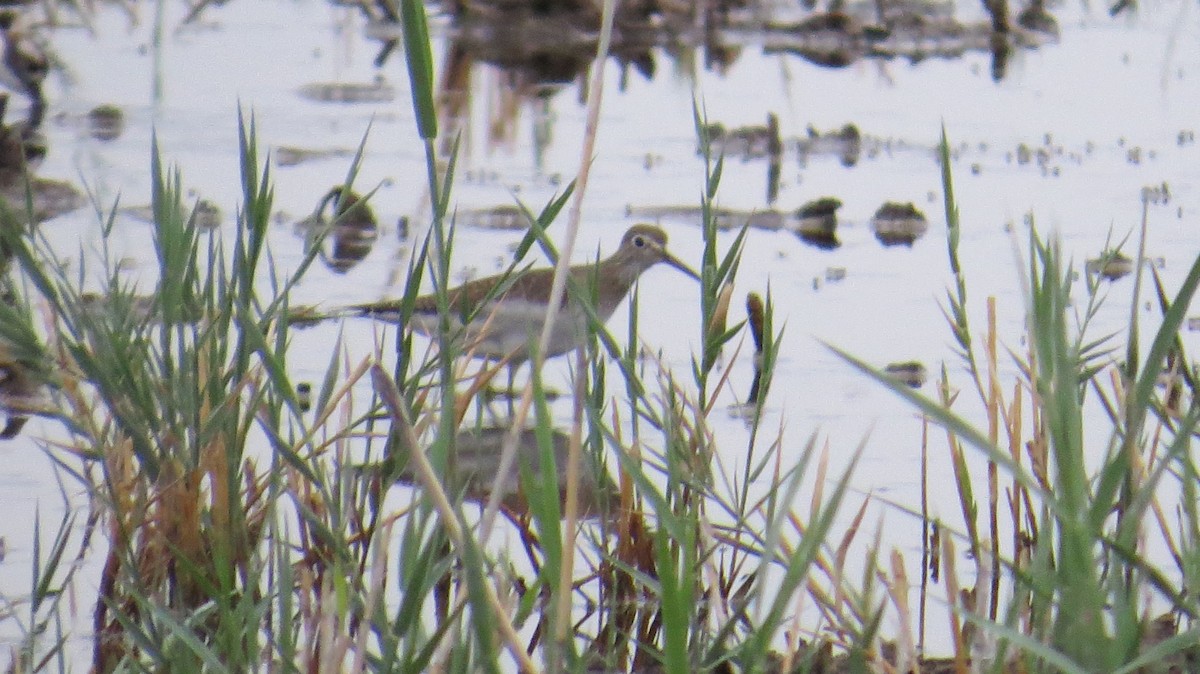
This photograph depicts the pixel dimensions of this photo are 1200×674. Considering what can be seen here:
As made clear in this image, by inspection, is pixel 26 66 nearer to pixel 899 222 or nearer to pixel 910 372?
pixel 899 222

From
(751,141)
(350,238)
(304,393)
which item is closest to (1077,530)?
(304,393)

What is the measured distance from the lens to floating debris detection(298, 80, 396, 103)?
8.04 m

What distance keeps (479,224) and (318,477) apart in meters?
3.51

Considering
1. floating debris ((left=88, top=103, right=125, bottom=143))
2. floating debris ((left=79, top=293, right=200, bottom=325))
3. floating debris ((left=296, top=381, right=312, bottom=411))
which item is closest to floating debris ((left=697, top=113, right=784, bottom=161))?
floating debris ((left=88, top=103, right=125, bottom=143))

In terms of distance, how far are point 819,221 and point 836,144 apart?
1.23 meters

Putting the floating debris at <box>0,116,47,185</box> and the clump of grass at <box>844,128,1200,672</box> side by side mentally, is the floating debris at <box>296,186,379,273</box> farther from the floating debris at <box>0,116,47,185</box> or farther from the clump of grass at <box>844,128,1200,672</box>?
the clump of grass at <box>844,128,1200,672</box>

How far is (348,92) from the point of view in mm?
8148

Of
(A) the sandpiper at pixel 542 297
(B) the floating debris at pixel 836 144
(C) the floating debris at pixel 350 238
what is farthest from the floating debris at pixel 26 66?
(B) the floating debris at pixel 836 144

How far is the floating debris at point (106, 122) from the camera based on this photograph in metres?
7.11

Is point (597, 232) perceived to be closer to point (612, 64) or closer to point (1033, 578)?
point (612, 64)

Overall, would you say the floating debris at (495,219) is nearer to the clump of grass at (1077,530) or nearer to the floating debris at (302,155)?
the floating debris at (302,155)

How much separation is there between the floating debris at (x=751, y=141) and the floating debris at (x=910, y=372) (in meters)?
2.57

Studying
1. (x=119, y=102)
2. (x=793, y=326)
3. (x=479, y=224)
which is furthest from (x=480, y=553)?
(x=119, y=102)

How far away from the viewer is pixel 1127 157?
23.2 feet
